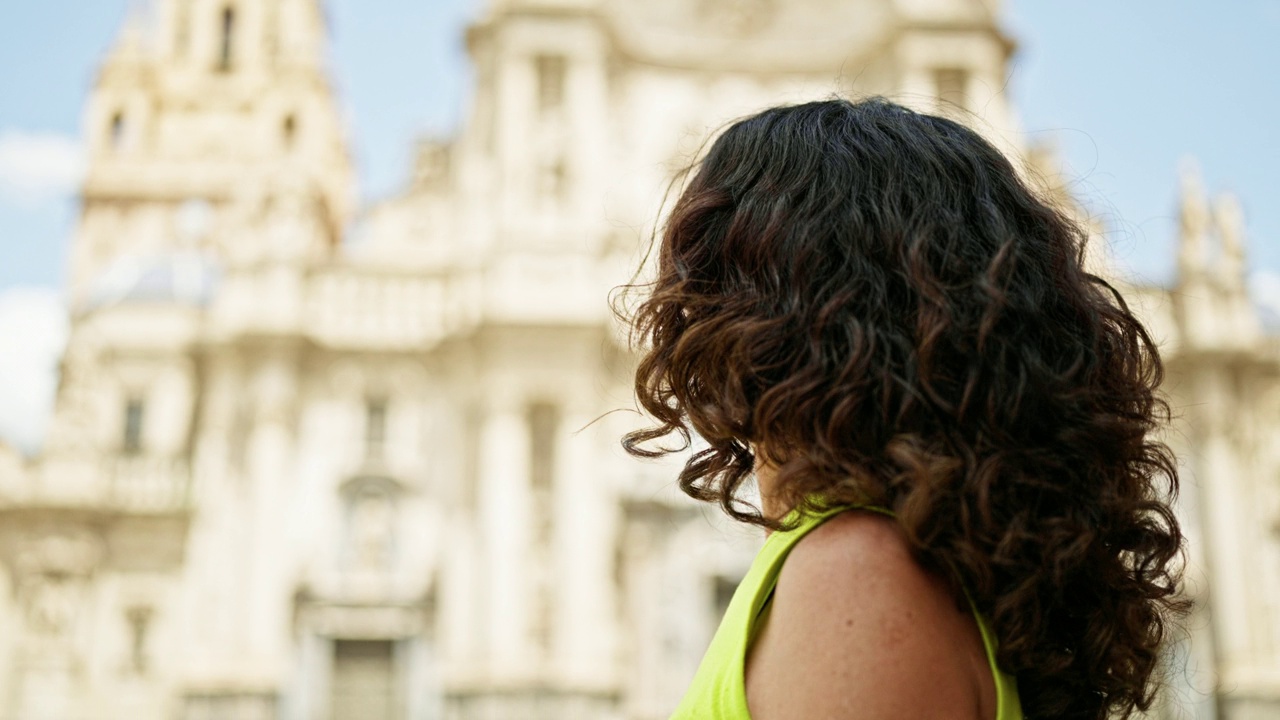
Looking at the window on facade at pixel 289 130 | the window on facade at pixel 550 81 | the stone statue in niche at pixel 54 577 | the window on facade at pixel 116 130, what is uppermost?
the window on facade at pixel 116 130

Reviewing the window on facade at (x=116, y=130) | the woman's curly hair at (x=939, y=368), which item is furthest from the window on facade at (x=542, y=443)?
the woman's curly hair at (x=939, y=368)

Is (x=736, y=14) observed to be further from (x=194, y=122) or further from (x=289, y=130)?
(x=194, y=122)

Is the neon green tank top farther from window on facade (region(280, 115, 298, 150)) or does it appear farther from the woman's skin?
window on facade (region(280, 115, 298, 150))

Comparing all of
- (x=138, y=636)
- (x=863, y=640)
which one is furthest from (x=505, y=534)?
(x=863, y=640)

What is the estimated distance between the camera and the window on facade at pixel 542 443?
22.5m

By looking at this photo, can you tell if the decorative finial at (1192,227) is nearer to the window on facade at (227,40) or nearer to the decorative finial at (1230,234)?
the decorative finial at (1230,234)

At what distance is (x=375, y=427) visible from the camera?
76.4 feet

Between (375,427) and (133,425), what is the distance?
6269mm

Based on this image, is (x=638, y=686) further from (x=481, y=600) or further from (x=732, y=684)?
(x=732, y=684)

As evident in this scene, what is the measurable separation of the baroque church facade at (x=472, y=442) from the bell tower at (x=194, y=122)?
340 inches

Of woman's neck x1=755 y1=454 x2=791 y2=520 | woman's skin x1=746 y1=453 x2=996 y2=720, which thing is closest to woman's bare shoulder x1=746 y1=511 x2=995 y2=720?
woman's skin x1=746 y1=453 x2=996 y2=720

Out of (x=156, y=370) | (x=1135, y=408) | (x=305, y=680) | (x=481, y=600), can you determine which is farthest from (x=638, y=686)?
(x=1135, y=408)

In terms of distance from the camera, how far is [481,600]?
2156 cm

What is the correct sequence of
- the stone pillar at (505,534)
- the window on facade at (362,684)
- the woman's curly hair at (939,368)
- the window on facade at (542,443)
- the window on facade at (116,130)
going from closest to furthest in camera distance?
1. the woman's curly hair at (939,368)
2. the stone pillar at (505,534)
3. the window on facade at (362,684)
4. the window on facade at (542,443)
5. the window on facade at (116,130)
